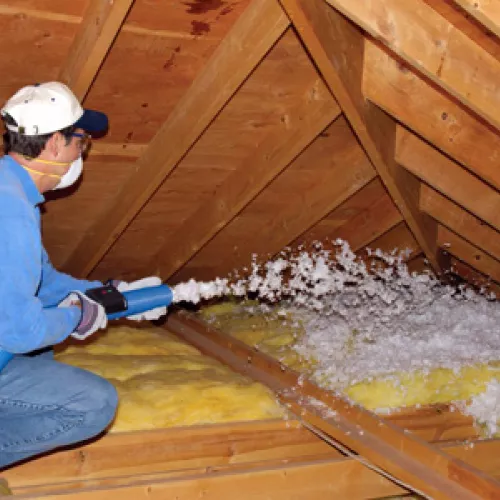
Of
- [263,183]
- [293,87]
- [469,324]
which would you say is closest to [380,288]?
[469,324]

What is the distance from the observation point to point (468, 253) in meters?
3.49

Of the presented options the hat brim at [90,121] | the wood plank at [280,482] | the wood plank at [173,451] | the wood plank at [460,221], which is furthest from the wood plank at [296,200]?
the wood plank at [280,482]

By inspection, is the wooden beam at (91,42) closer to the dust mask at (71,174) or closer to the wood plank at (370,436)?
the dust mask at (71,174)

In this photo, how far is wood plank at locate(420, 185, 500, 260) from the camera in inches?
123

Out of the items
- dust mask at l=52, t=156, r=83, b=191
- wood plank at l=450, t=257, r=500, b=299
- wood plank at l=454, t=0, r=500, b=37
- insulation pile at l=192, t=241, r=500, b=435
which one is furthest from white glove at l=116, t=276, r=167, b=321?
wood plank at l=450, t=257, r=500, b=299

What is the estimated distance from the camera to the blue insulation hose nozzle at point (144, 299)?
208cm

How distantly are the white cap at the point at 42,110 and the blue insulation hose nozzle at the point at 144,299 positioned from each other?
0.50m

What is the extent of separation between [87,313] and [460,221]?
72.8 inches

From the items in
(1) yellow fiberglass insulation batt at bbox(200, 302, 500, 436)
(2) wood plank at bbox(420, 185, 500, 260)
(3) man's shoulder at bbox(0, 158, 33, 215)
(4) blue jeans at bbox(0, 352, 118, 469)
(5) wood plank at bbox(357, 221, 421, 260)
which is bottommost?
(4) blue jeans at bbox(0, 352, 118, 469)

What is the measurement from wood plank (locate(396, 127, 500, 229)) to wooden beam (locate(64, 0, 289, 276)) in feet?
2.42

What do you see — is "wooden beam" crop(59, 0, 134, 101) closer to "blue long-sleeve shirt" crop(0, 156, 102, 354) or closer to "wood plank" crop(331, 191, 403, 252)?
"blue long-sleeve shirt" crop(0, 156, 102, 354)

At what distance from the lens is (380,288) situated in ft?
13.4

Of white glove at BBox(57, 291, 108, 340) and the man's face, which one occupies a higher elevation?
the man's face

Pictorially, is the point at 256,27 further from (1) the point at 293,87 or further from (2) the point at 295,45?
(1) the point at 293,87
